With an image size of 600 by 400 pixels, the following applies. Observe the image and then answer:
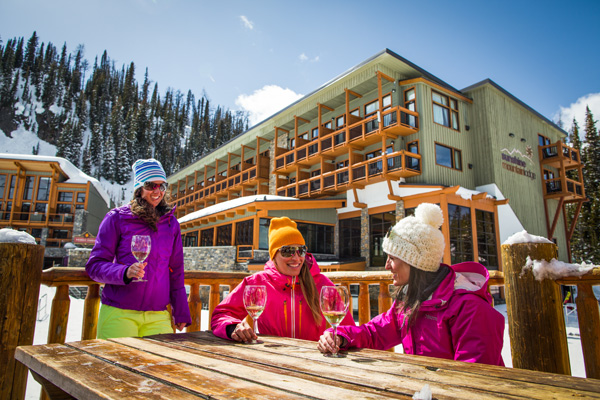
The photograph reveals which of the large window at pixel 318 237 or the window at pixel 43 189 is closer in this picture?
the large window at pixel 318 237

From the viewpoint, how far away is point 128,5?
15.5 metres

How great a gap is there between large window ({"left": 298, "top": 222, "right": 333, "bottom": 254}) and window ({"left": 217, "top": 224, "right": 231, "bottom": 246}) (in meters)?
4.71

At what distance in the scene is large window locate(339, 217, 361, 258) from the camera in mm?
16516

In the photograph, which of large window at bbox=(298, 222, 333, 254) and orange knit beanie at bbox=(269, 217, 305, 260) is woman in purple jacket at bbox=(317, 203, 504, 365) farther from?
large window at bbox=(298, 222, 333, 254)

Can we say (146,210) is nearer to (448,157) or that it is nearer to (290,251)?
(290,251)

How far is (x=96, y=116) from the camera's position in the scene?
65.3 m

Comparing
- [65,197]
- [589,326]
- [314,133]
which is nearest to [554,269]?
[589,326]

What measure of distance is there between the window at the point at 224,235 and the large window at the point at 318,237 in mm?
4709

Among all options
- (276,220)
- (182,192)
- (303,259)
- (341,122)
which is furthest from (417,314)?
(182,192)

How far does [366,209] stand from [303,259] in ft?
44.4

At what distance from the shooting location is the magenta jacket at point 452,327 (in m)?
1.60

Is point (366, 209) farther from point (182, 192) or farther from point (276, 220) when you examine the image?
point (182, 192)

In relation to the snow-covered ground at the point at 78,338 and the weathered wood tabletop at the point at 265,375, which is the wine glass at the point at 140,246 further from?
the snow-covered ground at the point at 78,338

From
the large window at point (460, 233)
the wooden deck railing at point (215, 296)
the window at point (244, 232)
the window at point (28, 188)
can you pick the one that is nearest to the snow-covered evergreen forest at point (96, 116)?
the window at point (28, 188)
